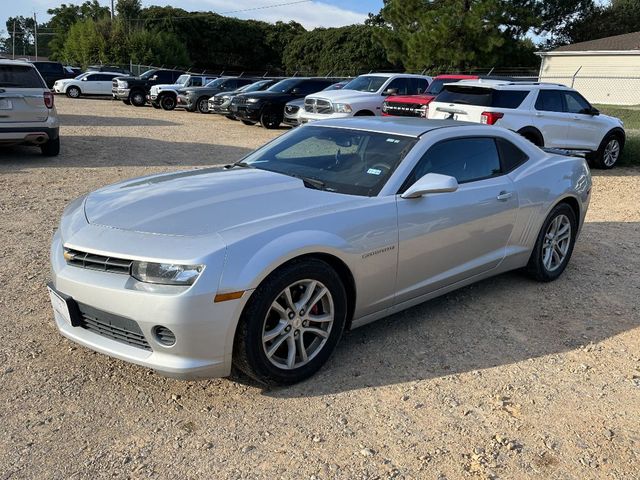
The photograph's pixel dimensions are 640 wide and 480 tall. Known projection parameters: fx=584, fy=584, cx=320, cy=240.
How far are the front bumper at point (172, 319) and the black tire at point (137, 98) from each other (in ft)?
83.1

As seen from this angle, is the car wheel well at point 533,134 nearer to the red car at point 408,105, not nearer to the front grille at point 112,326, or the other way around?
the red car at point 408,105

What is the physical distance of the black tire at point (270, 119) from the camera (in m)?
18.1

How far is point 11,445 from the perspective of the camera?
2822 millimetres

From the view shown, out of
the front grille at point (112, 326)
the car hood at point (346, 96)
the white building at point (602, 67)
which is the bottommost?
the front grille at point (112, 326)

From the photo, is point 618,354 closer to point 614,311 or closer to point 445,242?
point 614,311

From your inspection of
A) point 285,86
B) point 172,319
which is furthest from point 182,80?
point 172,319

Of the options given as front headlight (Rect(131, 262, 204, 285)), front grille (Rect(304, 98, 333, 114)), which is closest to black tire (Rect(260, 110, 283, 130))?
front grille (Rect(304, 98, 333, 114))

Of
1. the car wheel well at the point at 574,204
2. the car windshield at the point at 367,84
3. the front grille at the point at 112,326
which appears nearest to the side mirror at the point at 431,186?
the front grille at the point at 112,326

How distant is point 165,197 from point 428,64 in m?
29.6

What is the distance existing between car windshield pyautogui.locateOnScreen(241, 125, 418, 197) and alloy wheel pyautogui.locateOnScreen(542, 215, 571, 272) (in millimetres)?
1897

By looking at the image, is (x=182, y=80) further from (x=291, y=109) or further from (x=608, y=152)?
(x=608, y=152)

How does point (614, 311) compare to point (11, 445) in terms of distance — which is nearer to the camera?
point (11, 445)

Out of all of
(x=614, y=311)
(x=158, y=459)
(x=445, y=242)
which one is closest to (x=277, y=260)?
(x=158, y=459)

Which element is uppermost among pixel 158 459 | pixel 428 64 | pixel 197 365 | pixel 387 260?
pixel 428 64
